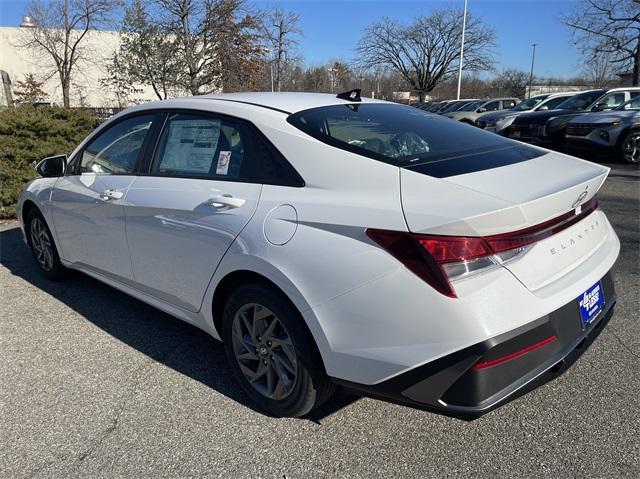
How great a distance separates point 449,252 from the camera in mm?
1877

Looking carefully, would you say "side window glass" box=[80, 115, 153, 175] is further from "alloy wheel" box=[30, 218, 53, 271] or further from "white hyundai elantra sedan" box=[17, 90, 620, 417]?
"alloy wheel" box=[30, 218, 53, 271]

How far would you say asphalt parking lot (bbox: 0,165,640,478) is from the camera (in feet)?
7.35

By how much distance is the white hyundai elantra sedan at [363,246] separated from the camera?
1891mm

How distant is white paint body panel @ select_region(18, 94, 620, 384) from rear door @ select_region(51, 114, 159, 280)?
0.74 metres

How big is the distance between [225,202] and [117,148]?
60.6 inches

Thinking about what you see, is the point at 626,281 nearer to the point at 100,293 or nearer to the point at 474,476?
the point at 474,476

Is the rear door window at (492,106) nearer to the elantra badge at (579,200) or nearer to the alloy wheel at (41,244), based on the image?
the alloy wheel at (41,244)

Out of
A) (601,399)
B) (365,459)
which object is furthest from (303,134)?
(601,399)

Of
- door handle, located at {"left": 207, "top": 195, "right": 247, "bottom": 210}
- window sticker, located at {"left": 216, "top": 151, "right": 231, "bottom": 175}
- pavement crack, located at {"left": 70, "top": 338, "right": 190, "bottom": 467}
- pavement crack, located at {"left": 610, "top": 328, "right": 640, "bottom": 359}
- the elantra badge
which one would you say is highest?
window sticker, located at {"left": 216, "top": 151, "right": 231, "bottom": 175}

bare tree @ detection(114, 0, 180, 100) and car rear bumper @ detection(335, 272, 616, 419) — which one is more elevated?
bare tree @ detection(114, 0, 180, 100)

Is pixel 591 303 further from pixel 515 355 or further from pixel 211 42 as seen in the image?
pixel 211 42

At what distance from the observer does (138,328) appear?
369cm

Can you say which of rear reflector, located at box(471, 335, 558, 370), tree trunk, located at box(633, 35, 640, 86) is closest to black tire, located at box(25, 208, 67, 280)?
rear reflector, located at box(471, 335, 558, 370)

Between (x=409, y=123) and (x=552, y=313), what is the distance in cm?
142
